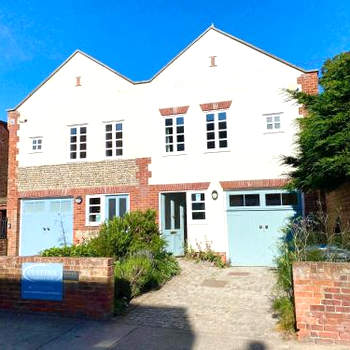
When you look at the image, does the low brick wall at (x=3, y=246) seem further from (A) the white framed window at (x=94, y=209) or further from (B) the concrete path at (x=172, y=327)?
(B) the concrete path at (x=172, y=327)

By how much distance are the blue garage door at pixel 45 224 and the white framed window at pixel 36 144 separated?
7.10ft

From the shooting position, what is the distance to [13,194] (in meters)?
15.5

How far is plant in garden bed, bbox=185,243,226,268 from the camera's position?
12.4m

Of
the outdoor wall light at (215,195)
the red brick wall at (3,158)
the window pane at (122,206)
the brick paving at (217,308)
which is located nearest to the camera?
the brick paving at (217,308)

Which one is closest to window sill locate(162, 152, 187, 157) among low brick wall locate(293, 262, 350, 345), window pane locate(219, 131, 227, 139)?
window pane locate(219, 131, 227, 139)

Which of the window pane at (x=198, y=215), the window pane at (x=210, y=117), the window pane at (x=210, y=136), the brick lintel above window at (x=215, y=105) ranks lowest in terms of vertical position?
the window pane at (x=198, y=215)

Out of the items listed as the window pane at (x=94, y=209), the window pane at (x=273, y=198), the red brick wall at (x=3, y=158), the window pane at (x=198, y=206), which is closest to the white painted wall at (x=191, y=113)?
the window pane at (x=198, y=206)

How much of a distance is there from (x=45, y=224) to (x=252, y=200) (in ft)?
27.5

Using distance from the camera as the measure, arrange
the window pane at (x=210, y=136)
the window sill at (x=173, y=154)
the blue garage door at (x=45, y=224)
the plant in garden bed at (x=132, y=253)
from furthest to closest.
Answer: the blue garage door at (x=45, y=224), the window sill at (x=173, y=154), the window pane at (x=210, y=136), the plant in garden bed at (x=132, y=253)

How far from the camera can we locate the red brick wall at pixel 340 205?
9242 mm

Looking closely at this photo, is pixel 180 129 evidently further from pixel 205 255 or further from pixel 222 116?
pixel 205 255

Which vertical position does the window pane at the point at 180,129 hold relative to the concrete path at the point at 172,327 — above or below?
above

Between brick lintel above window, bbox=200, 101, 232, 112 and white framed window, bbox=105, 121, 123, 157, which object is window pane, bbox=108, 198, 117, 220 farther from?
brick lintel above window, bbox=200, 101, 232, 112

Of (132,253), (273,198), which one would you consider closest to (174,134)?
(273,198)
